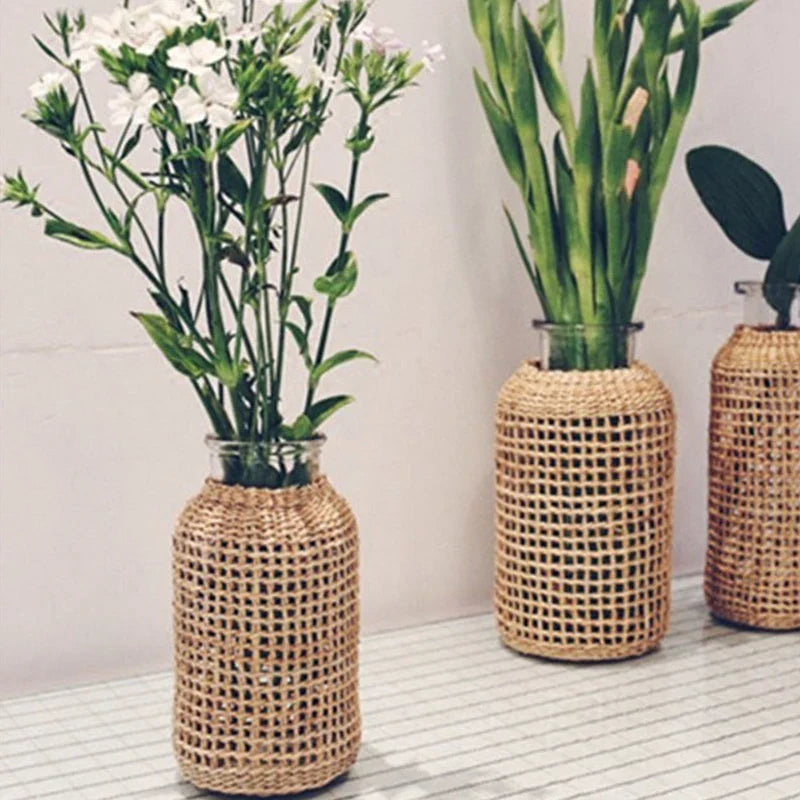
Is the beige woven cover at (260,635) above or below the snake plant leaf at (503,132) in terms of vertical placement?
below

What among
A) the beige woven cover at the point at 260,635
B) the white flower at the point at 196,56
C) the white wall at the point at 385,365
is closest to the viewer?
the white flower at the point at 196,56

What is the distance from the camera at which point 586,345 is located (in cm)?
120

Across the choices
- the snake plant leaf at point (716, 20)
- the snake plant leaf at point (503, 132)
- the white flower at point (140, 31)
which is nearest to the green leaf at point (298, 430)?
the white flower at point (140, 31)

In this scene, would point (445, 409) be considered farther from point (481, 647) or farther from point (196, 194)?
point (196, 194)

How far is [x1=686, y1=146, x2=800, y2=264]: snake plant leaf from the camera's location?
1.29m

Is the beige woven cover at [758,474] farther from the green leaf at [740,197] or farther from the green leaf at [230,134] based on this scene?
the green leaf at [230,134]

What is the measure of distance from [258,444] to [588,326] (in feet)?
1.16

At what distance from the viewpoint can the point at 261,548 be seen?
3.04 ft

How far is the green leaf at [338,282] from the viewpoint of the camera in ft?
3.02

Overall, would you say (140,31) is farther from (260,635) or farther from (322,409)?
(260,635)

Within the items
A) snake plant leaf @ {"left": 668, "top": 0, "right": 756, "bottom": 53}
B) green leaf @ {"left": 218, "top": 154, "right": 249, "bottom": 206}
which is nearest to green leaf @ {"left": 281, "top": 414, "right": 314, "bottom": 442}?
green leaf @ {"left": 218, "top": 154, "right": 249, "bottom": 206}

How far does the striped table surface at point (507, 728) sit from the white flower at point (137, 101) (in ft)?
1.34

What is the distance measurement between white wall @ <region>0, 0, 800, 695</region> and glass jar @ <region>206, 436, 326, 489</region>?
22 cm

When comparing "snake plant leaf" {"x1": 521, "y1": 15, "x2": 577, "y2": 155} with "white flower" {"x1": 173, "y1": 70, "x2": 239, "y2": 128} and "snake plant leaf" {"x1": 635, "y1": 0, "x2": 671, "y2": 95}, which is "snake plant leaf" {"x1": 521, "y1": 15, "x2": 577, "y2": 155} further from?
"white flower" {"x1": 173, "y1": 70, "x2": 239, "y2": 128}
